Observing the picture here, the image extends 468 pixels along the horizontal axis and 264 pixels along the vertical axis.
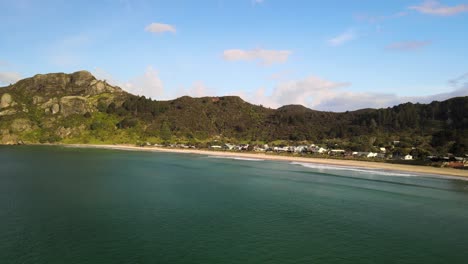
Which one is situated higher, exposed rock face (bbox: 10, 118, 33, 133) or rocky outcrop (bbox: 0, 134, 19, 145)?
exposed rock face (bbox: 10, 118, 33, 133)

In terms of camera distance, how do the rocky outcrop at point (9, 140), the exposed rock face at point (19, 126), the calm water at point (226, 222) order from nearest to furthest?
the calm water at point (226, 222) → the rocky outcrop at point (9, 140) → the exposed rock face at point (19, 126)

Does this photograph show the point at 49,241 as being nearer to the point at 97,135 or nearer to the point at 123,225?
the point at 123,225

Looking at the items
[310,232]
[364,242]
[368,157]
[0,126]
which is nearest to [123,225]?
[310,232]

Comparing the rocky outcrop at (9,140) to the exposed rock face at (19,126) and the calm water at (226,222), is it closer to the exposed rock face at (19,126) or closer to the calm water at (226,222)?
the exposed rock face at (19,126)

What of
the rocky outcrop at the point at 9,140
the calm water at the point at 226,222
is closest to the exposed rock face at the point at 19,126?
the rocky outcrop at the point at 9,140

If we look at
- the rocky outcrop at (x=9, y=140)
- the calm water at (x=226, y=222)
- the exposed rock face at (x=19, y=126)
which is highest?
the exposed rock face at (x=19, y=126)

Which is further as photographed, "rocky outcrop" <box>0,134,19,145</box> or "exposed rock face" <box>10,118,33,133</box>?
"exposed rock face" <box>10,118,33,133</box>

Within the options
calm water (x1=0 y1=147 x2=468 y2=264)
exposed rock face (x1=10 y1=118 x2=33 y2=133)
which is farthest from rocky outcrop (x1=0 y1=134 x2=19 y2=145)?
calm water (x1=0 y1=147 x2=468 y2=264)

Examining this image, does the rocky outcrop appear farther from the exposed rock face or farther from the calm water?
the calm water

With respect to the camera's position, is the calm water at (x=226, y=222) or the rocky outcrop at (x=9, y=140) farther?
the rocky outcrop at (x=9, y=140)

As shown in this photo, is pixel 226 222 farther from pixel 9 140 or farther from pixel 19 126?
pixel 19 126
